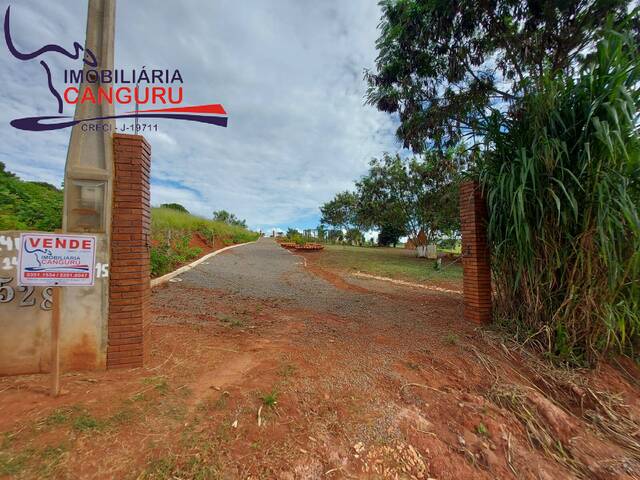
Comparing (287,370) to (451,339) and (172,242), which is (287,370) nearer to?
(451,339)

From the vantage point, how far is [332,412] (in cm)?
217

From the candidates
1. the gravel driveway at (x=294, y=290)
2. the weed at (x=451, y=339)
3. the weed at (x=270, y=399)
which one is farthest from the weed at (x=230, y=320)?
the weed at (x=451, y=339)

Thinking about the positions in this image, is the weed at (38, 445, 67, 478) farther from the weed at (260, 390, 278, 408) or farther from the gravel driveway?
the gravel driveway

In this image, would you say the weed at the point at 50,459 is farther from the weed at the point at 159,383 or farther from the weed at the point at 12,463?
the weed at the point at 159,383

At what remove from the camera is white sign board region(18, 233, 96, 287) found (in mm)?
2047

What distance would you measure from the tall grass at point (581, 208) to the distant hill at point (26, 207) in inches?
262

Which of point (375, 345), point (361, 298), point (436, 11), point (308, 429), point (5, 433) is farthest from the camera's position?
point (361, 298)

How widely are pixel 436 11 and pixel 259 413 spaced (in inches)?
232

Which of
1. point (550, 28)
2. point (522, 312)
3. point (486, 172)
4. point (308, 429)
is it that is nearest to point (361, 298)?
point (522, 312)

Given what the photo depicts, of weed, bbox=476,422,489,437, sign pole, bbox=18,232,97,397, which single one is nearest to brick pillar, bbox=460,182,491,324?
weed, bbox=476,422,489,437

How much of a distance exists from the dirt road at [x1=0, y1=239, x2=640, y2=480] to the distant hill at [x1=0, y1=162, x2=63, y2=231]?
2671 mm

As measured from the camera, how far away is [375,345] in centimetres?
344

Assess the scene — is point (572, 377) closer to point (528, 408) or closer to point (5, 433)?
point (528, 408)

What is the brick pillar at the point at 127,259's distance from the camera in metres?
2.61
